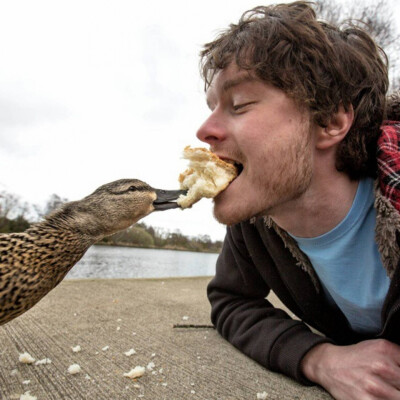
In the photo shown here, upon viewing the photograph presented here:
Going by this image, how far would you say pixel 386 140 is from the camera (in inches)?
61.3

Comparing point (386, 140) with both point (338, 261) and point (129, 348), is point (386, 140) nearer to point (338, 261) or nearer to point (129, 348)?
point (338, 261)

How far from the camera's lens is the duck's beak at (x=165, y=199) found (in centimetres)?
195

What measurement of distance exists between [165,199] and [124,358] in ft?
2.89

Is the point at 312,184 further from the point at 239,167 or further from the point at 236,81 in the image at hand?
the point at 236,81

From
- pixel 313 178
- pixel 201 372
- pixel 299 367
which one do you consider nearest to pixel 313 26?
pixel 313 178

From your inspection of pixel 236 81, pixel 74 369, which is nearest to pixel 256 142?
pixel 236 81

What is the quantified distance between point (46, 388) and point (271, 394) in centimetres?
92

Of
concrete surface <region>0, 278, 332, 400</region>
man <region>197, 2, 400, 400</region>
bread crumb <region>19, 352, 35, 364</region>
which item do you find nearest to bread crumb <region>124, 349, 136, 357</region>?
concrete surface <region>0, 278, 332, 400</region>

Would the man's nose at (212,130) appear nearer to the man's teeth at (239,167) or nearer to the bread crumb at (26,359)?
the man's teeth at (239,167)

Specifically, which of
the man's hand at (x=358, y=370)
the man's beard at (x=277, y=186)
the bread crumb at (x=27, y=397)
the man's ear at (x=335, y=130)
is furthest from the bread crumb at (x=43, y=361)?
the man's ear at (x=335, y=130)

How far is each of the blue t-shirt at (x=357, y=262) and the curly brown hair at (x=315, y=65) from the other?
211 mm

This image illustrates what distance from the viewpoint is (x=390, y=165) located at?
1438 millimetres

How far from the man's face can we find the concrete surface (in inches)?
28.9

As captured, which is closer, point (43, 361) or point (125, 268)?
point (43, 361)
